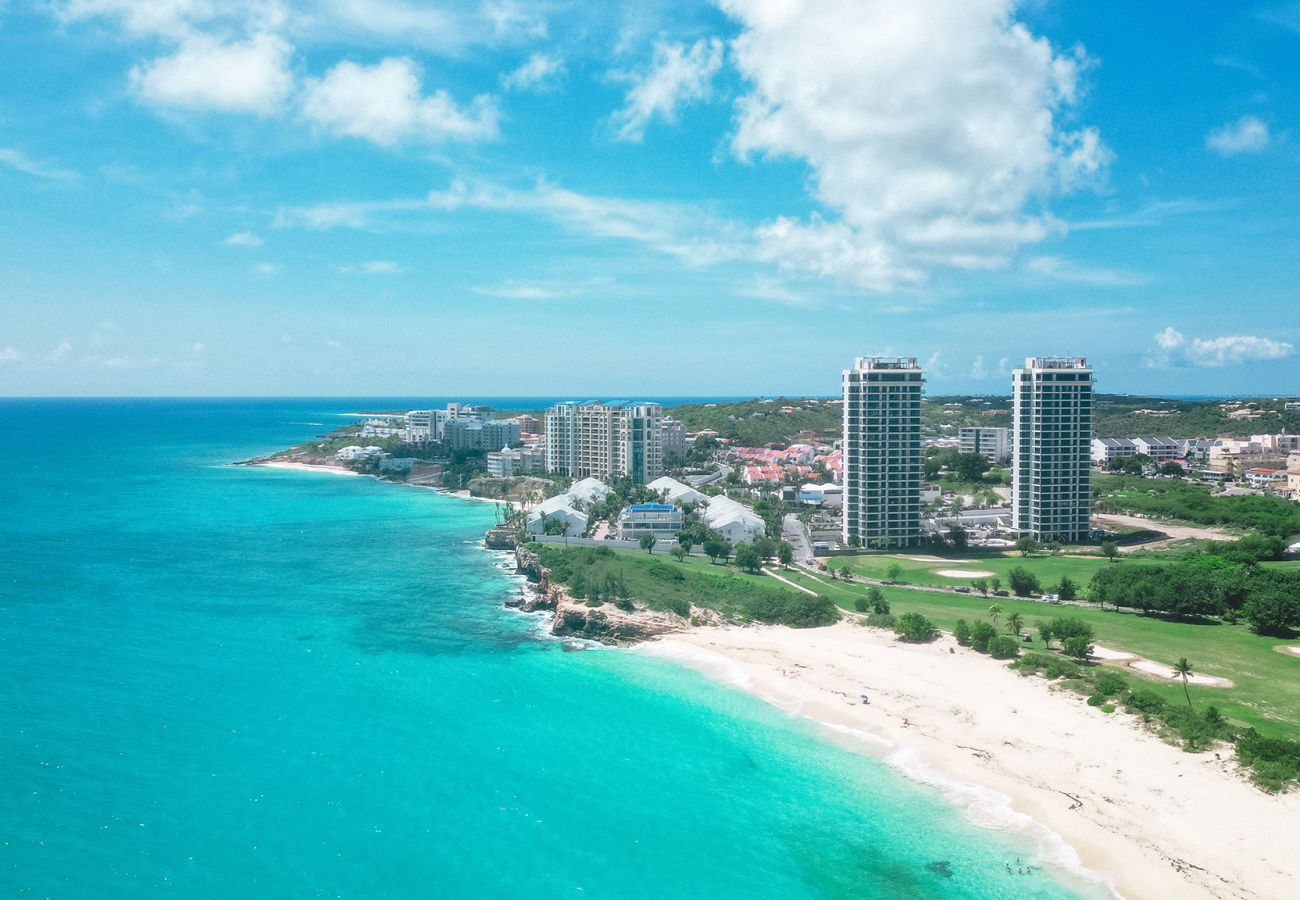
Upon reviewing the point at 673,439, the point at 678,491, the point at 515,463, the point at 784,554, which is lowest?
the point at 784,554

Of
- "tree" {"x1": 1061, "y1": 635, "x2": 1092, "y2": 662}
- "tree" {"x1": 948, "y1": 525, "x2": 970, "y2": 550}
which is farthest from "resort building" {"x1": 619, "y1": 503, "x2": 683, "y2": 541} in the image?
"tree" {"x1": 1061, "y1": 635, "x2": 1092, "y2": 662}

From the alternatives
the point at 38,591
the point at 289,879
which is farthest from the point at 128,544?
the point at 289,879

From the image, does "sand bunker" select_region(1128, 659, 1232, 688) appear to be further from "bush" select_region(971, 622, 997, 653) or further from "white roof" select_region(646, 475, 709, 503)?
"white roof" select_region(646, 475, 709, 503)

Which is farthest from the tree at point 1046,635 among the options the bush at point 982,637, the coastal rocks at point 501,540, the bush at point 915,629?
the coastal rocks at point 501,540

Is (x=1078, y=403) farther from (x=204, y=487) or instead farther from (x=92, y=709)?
(x=204, y=487)

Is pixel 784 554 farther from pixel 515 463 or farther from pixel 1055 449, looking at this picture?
pixel 515 463

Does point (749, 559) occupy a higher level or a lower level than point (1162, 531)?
higher

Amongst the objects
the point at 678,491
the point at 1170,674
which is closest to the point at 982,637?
the point at 1170,674
